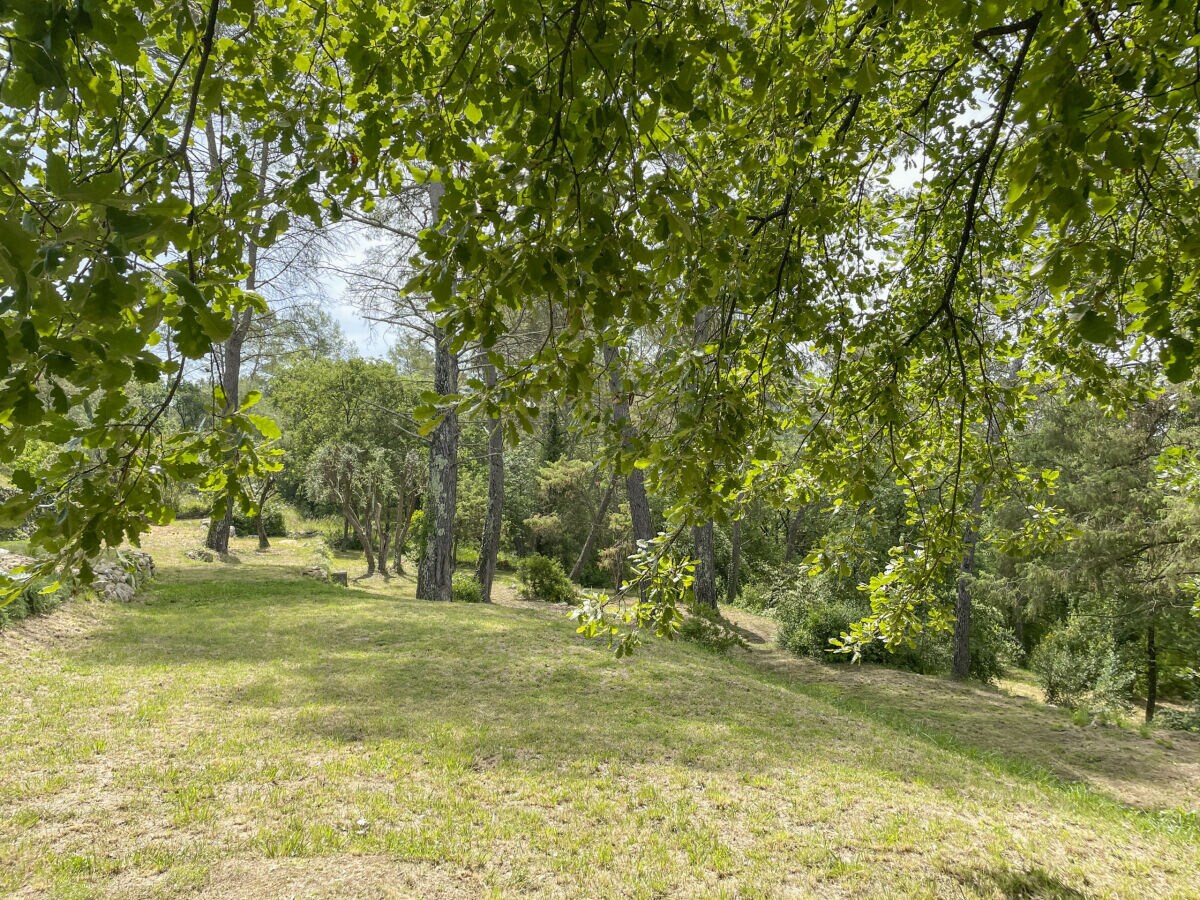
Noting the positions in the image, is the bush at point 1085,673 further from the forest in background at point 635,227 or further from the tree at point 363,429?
the tree at point 363,429

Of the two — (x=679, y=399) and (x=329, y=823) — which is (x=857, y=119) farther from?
(x=329, y=823)

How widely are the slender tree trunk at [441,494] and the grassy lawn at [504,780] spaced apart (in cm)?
333

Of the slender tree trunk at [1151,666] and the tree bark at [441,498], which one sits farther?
the slender tree trunk at [1151,666]

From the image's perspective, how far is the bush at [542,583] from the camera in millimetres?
15070

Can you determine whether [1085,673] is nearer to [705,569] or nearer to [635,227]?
[705,569]

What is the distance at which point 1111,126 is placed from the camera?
4.41 feet

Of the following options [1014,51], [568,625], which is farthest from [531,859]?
[568,625]

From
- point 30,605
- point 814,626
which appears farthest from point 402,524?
point 814,626

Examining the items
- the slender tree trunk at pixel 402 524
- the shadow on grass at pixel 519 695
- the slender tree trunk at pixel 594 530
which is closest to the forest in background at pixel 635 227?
the shadow on grass at pixel 519 695

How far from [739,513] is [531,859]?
2391mm

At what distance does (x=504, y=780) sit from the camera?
15.4 ft

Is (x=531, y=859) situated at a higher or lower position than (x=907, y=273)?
lower

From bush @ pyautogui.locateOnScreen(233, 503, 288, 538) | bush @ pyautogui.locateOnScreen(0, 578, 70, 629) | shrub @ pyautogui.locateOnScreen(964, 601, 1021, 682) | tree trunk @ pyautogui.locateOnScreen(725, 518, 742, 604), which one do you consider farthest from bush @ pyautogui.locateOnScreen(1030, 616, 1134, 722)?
bush @ pyautogui.locateOnScreen(233, 503, 288, 538)

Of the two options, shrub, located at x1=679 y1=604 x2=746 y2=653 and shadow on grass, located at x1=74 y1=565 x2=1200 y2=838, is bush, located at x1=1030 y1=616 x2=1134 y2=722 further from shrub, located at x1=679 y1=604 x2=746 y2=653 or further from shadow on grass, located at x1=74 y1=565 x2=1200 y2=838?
shrub, located at x1=679 y1=604 x2=746 y2=653
